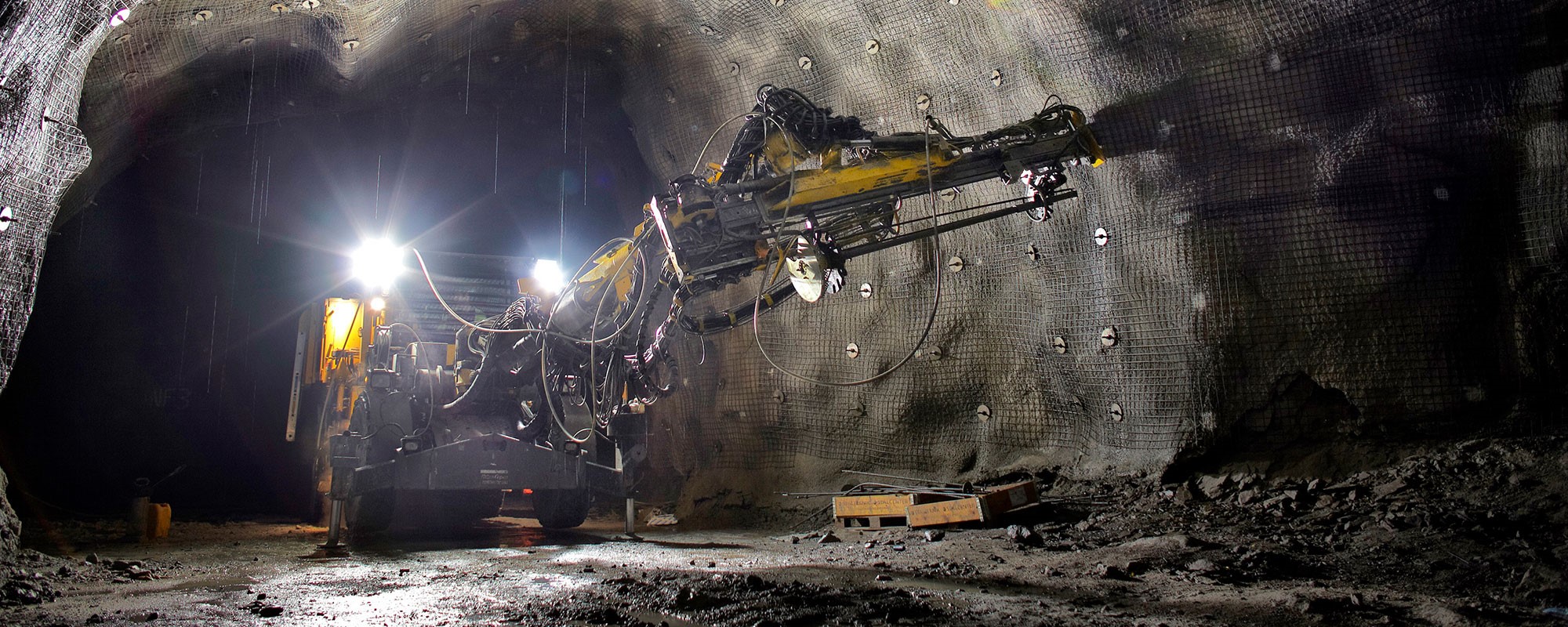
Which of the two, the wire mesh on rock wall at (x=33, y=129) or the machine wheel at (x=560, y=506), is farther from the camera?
the machine wheel at (x=560, y=506)

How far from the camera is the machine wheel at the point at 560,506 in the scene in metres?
9.61

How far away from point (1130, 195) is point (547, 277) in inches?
240

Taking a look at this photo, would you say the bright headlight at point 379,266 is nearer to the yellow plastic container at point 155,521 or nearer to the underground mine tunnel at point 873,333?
the underground mine tunnel at point 873,333

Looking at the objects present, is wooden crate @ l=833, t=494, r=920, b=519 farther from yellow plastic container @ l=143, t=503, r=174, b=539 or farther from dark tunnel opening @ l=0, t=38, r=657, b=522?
yellow plastic container @ l=143, t=503, r=174, b=539

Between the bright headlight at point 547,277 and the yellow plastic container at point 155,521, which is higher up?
the bright headlight at point 547,277

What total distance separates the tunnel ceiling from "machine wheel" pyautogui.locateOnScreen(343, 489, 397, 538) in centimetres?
322

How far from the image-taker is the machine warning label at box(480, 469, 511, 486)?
8.23 metres

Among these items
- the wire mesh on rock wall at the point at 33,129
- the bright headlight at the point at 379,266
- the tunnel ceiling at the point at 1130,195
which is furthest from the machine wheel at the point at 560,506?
the wire mesh on rock wall at the point at 33,129

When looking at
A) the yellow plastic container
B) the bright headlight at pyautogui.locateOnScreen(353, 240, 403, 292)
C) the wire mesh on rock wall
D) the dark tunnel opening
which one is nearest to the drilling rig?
the bright headlight at pyautogui.locateOnScreen(353, 240, 403, 292)

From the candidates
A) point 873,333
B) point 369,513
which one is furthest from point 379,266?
point 873,333

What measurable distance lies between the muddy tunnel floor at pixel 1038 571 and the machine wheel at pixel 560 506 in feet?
6.58

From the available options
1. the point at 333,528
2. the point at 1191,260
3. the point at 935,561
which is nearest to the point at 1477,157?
the point at 1191,260

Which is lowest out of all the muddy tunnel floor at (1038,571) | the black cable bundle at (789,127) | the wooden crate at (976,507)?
the muddy tunnel floor at (1038,571)

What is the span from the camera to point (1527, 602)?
3713mm
